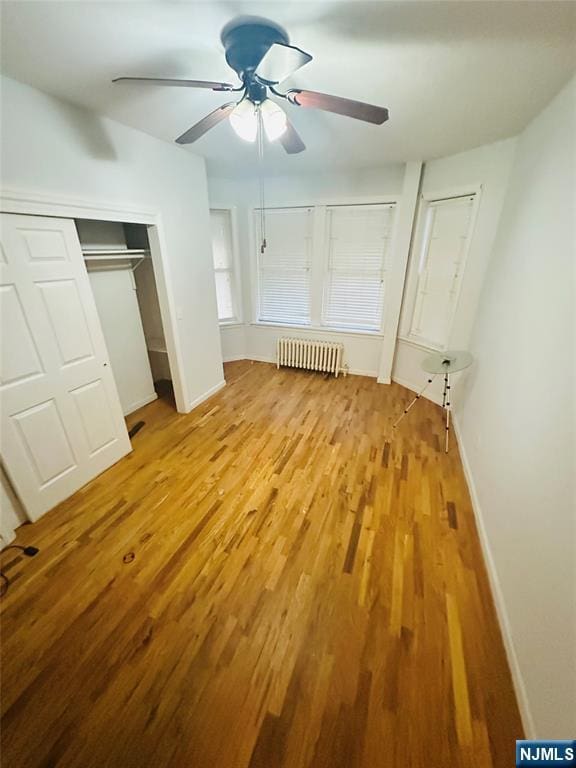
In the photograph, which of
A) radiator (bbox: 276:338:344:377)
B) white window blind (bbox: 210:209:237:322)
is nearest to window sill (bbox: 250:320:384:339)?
radiator (bbox: 276:338:344:377)

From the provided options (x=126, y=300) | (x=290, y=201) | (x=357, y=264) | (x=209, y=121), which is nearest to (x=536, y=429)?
(x=209, y=121)

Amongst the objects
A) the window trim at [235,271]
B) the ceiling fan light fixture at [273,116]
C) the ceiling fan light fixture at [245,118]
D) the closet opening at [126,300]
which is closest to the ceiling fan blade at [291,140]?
the ceiling fan light fixture at [273,116]

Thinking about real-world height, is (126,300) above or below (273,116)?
below

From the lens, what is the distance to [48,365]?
2.00 m

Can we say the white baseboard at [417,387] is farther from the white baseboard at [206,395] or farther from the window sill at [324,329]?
the white baseboard at [206,395]

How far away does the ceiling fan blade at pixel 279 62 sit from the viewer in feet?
4.05

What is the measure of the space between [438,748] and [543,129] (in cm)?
356

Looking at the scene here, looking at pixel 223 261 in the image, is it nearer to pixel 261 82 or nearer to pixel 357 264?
pixel 357 264

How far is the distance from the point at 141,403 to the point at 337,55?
3554 millimetres

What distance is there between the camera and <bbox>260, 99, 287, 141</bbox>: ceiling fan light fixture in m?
1.45

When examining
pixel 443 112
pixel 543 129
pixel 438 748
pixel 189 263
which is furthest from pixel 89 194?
pixel 438 748

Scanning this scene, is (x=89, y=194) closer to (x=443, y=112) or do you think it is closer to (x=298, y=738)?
(x=443, y=112)

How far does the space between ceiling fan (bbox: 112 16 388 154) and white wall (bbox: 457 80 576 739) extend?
1255 millimetres

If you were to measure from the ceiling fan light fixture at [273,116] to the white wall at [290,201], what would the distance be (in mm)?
2516
